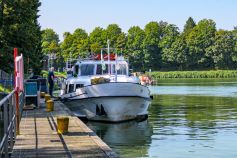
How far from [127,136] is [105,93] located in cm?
448

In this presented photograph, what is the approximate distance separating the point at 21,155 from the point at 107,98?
13739 millimetres

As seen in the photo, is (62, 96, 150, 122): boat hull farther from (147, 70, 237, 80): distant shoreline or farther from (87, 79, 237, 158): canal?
(147, 70, 237, 80): distant shoreline

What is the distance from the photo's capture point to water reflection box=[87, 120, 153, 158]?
17547mm

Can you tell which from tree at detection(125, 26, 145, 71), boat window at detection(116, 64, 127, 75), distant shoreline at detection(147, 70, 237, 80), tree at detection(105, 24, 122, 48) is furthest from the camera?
tree at detection(105, 24, 122, 48)

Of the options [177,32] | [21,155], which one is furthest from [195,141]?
[177,32]

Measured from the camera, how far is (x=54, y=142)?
13836 millimetres

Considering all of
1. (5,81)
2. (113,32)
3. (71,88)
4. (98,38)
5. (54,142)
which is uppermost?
(113,32)

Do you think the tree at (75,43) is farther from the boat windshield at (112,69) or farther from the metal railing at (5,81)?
the boat windshield at (112,69)

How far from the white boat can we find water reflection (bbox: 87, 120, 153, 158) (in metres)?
0.60

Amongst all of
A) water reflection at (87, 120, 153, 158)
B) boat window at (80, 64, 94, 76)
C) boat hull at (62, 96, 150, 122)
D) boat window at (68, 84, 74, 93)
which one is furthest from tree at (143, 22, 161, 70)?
water reflection at (87, 120, 153, 158)

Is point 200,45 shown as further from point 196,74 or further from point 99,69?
point 99,69

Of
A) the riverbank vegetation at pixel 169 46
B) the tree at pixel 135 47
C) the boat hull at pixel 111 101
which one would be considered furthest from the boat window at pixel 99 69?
the tree at pixel 135 47

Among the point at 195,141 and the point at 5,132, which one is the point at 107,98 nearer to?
the point at 195,141

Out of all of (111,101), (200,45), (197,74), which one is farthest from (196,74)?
(111,101)
